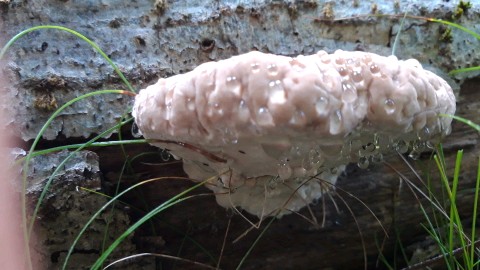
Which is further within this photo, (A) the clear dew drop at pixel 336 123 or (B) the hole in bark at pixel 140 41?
(B) the hole in bark at pixel 140 41

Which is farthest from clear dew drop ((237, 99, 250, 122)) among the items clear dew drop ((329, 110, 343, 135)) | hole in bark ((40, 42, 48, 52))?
hole in bark ((40, 42, 48, 52))

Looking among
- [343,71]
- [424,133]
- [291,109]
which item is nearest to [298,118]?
[291,109]

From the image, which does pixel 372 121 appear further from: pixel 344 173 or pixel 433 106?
pixel 344 173

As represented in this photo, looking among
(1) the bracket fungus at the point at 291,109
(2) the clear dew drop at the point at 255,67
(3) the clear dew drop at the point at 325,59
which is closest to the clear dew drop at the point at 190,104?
(1) the bracket fungus at the point at 291,109

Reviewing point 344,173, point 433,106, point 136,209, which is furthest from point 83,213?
point 433,106

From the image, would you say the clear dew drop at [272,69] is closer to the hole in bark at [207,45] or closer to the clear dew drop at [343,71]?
the clear dew drop at [343,71]

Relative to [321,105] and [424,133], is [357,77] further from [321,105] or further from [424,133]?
[424,133]
